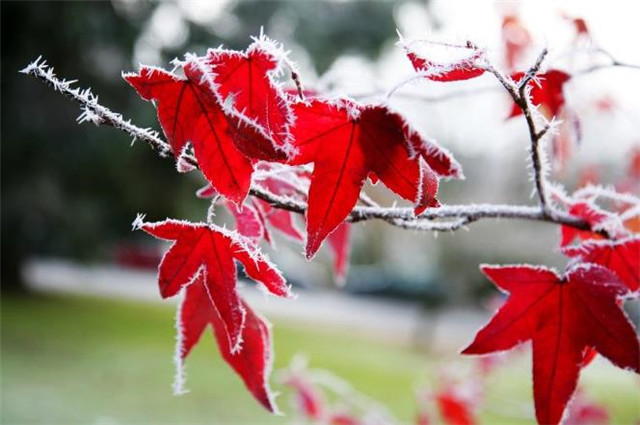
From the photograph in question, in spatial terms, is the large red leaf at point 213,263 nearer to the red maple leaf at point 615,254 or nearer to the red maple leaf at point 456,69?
the red maple leaf at point 456,69

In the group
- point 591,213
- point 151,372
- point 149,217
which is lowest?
point 591,213

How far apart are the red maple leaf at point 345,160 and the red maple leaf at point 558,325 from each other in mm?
168

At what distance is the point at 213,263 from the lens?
522mm

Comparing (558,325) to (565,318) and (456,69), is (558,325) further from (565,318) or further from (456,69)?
(456,69)

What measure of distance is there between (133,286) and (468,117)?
29.0ft

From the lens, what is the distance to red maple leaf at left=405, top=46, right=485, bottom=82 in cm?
45

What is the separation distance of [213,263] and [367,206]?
0.17m

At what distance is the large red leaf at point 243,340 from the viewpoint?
0.58m

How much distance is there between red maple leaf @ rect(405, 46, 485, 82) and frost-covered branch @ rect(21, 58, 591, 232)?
0.01m

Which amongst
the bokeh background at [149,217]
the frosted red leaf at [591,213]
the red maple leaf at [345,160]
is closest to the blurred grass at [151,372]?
the bokeh background at [149,217]

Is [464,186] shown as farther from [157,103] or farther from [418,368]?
[157,103]

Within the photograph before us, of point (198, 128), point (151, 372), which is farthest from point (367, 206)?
point (151, 372)

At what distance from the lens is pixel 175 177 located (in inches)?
366

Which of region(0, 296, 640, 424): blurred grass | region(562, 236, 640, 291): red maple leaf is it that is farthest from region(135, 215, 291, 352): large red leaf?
region(0, 296, 640, 424): blurred grass
